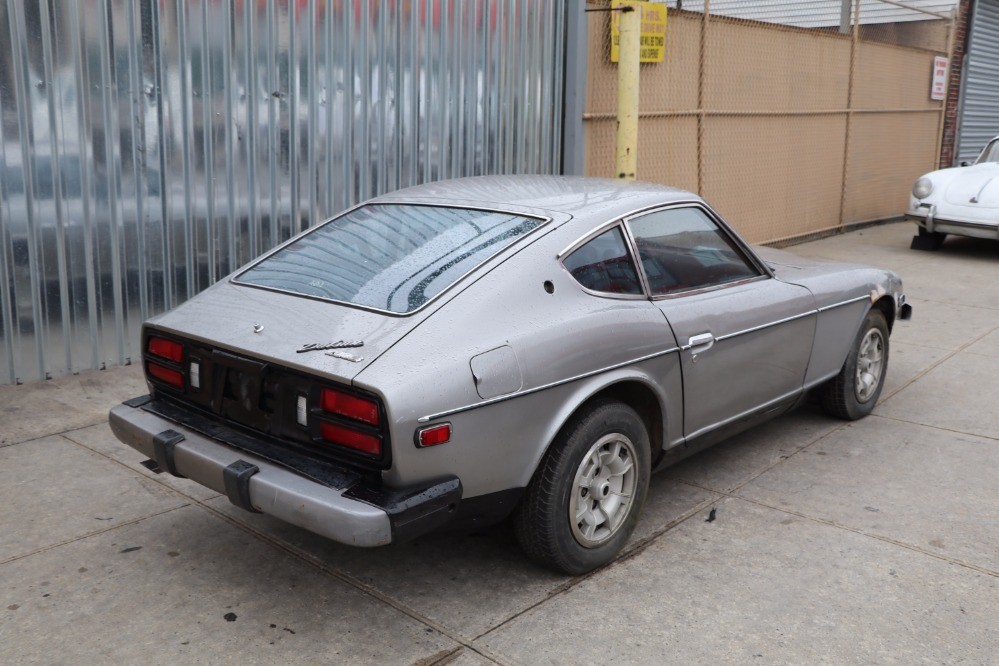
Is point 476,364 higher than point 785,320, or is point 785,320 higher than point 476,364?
point 476,364

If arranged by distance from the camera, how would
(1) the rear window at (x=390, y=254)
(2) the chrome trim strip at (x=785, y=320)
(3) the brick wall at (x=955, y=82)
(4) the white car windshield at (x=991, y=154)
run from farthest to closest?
(3) the brick wall at (x=955, y=82), (4) the white car windshield at (x=991, y=154), (2) the chrome trim strip at (x=785, y=320), (1) the rear window at (x=390, y=254)

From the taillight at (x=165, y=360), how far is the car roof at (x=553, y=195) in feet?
3.99

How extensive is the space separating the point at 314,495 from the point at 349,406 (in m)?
0.30

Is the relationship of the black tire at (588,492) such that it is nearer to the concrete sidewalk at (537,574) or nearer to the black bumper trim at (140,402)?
the concrete sidewalk at (537,574)

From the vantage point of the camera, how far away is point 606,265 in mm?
3764

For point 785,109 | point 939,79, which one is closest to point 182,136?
point 785,109

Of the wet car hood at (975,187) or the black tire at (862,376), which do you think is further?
the wet car hood at (975,187)

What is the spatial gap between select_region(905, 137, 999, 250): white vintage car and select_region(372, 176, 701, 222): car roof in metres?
7.94

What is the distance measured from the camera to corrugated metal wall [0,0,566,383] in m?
5.57

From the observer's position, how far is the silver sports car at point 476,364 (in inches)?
117

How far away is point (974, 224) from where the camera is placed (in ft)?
35.3

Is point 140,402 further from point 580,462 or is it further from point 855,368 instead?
point 855,368

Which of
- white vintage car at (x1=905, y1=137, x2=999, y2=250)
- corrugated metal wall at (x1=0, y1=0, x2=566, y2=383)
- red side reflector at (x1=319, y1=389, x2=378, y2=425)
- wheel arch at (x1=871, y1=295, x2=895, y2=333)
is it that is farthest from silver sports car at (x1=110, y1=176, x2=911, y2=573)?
white vintage car at (x1=905, y1=137, x2=999, y2=250)

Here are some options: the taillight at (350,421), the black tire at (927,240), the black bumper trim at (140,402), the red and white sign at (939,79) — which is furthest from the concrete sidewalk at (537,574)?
the red and white sign at (939,79)
